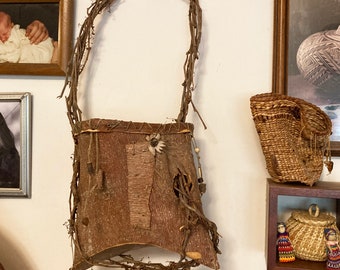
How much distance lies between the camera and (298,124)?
2.53 ft

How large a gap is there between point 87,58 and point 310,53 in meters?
0.53

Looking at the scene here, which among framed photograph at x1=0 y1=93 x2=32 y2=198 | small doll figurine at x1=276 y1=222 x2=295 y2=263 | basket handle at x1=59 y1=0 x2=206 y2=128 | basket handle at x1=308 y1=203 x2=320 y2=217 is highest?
basket handle at x1=59 y1=0 x2=206 y2=128

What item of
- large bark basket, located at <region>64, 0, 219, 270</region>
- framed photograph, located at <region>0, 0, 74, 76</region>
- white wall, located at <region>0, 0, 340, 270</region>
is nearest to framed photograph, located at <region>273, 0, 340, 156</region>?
white wall, located at <region>0, 0, 340, 270</region>

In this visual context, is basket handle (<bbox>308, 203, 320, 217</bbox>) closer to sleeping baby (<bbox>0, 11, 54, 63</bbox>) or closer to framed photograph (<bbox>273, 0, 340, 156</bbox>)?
framed photograph (<bbox>273, 0, 340, 156</bbox>)

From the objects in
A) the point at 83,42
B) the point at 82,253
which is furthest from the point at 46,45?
the point at 82,253

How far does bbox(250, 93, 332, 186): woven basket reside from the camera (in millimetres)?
747

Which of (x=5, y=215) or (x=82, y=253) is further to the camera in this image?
(x=5, y=215)

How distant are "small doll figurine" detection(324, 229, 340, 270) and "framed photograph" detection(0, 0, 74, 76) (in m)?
0.72

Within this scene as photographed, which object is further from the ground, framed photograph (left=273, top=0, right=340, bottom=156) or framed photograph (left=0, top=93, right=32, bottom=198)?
framed photograph (left=273, top=0, right=340, bottom=156)

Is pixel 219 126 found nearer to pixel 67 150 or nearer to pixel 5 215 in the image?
pixel 67 150

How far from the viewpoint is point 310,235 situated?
0.77 m

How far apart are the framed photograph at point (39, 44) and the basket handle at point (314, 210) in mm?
672

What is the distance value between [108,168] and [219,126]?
12.1 inches

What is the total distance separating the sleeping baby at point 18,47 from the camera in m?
0.93
